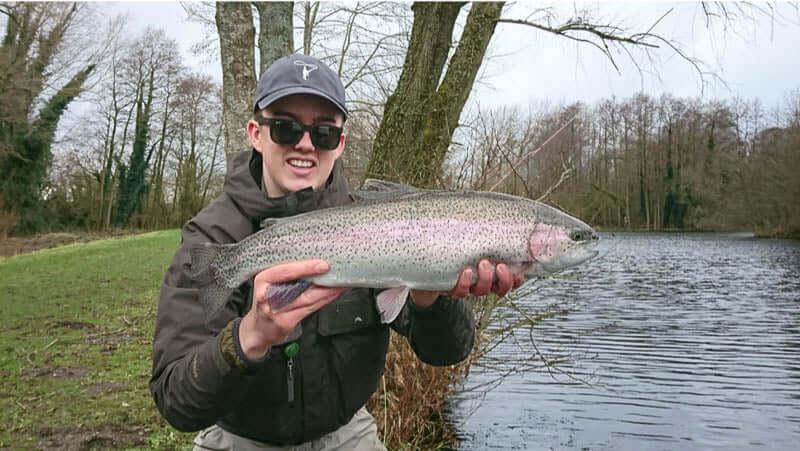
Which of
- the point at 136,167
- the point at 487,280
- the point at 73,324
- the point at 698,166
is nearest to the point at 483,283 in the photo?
the point at 487,280

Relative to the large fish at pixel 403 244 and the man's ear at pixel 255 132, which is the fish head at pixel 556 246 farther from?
the man's ear at pixel 255 132

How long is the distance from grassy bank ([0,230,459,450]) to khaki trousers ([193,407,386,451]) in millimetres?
2875

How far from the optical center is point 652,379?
11.9m

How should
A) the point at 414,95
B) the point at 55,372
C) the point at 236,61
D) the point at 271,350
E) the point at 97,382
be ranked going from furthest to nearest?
the point at 55,372 < the point at 97,382 < the point at 414,95 < the point at 236,61 < the point at 271,350

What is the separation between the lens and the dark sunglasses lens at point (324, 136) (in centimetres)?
314

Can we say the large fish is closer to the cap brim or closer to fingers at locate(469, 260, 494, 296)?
fingers at locate(469, 260, 494, 296)

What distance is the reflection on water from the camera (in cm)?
916

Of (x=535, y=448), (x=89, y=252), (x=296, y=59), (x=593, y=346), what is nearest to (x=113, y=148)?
(x=89, y=252)

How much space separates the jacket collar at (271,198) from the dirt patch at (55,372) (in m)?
6.79

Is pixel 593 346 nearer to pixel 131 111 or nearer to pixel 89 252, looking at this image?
Answer: pixel 89 252

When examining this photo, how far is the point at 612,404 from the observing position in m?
10.6

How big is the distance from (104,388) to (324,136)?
6529 mm

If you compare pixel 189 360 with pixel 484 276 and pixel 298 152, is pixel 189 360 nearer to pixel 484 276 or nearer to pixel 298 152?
pixel 298 152

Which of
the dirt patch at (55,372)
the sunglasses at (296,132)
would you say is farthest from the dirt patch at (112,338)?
A: the sunglasses at (296,132)
